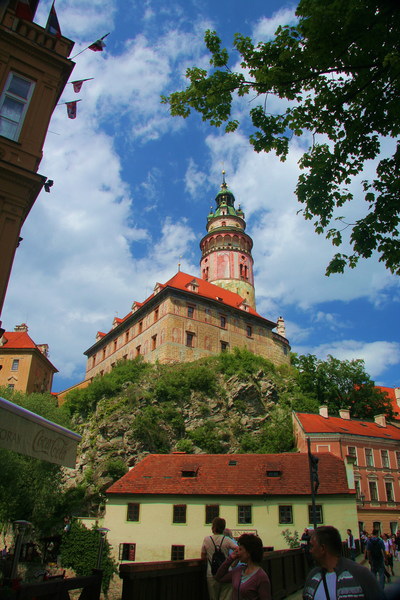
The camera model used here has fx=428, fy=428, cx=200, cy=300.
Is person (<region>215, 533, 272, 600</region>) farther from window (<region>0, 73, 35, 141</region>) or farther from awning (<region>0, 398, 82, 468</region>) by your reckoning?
window (<region>0, 73, 35, 141</region>)

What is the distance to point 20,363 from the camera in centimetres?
4491

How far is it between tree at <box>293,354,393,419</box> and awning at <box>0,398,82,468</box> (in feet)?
139

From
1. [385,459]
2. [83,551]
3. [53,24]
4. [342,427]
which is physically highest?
[53,24]

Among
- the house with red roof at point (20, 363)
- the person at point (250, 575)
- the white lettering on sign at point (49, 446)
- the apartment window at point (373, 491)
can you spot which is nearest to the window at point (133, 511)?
the apartment window at point (373, 491)

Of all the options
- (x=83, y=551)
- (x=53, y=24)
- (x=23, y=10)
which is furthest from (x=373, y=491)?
(x=23, y=10)

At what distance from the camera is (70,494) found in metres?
30.8

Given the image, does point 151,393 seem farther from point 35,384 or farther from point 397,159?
point 397,159

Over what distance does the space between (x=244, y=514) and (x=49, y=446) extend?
69.4 ft

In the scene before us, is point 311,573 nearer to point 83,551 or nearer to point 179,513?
point 179,513

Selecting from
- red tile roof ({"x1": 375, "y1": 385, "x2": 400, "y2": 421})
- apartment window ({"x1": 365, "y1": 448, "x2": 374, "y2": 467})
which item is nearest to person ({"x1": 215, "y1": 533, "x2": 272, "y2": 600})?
apartment window ({"x1": 365, "y1": 448, "x2": 374, "y2": 467})

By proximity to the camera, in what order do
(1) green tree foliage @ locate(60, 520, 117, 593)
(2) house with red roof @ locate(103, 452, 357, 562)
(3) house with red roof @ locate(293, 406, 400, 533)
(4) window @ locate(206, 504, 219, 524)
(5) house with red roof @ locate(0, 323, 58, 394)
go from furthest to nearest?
(5) house with red roof @ locate(0, 323, 58, 394) < (3) house with red roof @ locate(293, 406, 400, 533) < (4) window @ locate(206, 504, 219, 524) < (2) house with red roof @ locate(103, 452, 357, 562) < (1) green tree foliage @ locate(60, 520, 117, 593)

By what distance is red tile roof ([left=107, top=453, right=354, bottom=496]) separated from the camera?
25.0 m

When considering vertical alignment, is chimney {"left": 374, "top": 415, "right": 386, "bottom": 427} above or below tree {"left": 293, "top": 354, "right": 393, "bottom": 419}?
below

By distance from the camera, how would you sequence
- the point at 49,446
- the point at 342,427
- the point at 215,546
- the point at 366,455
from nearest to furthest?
the point at 215,546 → the point at 49,446 → the point at 366,455 → the point at 342,427
